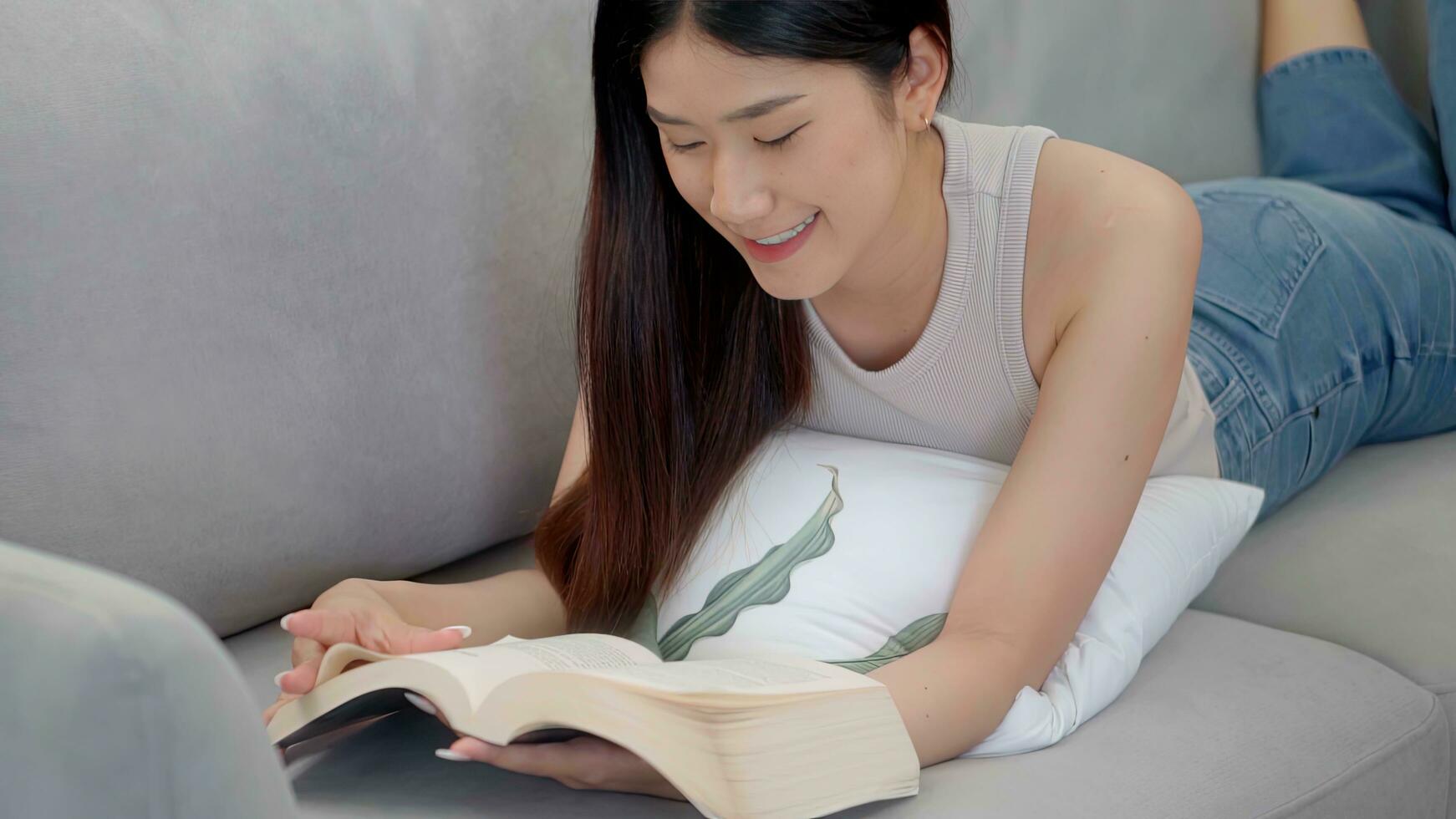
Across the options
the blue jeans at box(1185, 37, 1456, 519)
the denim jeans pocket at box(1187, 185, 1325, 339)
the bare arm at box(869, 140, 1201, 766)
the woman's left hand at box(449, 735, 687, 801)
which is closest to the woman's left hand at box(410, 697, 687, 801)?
the woman's left hand at box(449, 735, 687, 801)

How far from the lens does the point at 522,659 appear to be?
2.28 ft

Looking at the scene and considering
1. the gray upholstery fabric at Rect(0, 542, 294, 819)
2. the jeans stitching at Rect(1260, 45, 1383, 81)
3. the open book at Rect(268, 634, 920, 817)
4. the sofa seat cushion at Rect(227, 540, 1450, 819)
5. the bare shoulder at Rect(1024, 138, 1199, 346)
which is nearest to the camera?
the gray upholstery fabric at Rect(0, 542, 294, 819)

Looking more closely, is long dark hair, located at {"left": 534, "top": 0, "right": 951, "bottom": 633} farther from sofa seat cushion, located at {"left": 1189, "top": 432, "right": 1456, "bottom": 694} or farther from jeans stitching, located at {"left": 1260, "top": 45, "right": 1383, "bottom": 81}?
jeans stitching, located at {"left": 1260, "top": 45, "right": 1383, "bottom": 81}

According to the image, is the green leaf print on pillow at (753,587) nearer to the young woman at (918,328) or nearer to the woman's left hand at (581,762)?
the young woman at (918,328)

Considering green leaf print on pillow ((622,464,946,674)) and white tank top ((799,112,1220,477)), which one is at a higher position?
white tank top ((799,112,1220,477))

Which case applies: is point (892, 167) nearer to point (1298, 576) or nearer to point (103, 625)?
point (1298, 576)

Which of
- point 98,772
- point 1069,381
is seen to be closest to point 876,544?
point 1069,381

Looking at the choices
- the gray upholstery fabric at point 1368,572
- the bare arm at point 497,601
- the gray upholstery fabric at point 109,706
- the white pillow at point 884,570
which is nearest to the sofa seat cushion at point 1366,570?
the gray upholstery fabric at point 1368,572

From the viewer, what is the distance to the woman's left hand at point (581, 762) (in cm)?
67

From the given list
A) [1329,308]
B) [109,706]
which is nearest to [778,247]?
[109,706]

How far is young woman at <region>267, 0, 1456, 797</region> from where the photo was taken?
828 millimetres

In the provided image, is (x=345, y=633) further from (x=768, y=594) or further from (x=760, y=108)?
(x=760, y=108)

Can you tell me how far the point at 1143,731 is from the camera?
0.82m

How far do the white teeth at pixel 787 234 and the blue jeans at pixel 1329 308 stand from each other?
21.6 inches
